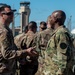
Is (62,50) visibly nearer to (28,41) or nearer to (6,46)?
(6,46)

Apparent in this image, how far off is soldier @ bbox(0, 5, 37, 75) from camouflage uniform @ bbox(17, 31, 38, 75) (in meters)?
3.16

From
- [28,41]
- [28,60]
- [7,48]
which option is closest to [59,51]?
[7,48]

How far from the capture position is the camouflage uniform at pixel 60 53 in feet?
18.4

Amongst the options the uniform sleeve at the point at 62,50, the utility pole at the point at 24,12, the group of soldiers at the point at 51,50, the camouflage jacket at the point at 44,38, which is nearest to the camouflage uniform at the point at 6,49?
the group of soldiers at the point at 51,50

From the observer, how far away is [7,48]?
5859mm

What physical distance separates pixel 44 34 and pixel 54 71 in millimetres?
2205

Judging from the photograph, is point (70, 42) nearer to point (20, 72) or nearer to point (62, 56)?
point (62, 56)

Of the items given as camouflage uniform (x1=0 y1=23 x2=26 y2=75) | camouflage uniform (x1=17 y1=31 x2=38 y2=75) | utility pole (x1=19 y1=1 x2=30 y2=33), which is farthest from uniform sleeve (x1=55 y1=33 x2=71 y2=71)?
utility pole (x1=19 y1=1 x2=30 y2=33)

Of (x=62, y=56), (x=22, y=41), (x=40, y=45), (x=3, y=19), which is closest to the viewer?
(x=62, y=56)

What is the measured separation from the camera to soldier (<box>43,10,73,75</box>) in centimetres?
560

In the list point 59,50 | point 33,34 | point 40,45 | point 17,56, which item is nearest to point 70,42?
point 59,50

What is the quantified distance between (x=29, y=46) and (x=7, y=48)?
3634 millimetres

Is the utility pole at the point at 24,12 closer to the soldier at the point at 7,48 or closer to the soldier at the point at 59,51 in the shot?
the soldier at the point at 7,48

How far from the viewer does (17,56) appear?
594 cm
